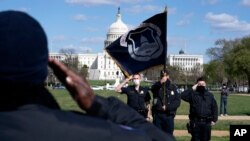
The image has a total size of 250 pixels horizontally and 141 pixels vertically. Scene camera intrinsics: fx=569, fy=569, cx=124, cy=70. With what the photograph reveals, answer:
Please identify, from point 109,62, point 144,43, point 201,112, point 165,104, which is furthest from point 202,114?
point 109,62

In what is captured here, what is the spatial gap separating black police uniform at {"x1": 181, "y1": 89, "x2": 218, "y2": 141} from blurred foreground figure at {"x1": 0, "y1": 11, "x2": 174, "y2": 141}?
10581 mm

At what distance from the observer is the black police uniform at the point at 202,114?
40.1 ft

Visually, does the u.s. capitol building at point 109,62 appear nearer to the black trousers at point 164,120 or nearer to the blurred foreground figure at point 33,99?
the black trousers at point 164,120

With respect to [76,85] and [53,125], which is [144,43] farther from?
[53,125]

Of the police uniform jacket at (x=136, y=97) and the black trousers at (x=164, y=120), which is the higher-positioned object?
the police uniform jacket at (x=136, y=97)

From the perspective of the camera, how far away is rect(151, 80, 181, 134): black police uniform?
13547mm

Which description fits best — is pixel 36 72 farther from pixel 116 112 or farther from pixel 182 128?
pixel 182 128

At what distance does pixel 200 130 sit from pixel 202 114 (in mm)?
396

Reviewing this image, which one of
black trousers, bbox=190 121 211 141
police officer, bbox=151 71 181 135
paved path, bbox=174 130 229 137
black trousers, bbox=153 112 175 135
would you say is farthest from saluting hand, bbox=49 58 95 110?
paved path, bbox=174 130 229 137

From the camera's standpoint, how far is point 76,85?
176 cm

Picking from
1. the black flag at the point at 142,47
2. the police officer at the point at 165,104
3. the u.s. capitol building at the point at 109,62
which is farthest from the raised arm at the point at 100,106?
the u.s. capitol building at the point at 109,62

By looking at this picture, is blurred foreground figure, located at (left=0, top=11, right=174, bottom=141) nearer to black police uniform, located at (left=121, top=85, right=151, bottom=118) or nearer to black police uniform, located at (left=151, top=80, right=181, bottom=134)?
black police uniform, located at (left=151, top=80, right=181, bottom=134)

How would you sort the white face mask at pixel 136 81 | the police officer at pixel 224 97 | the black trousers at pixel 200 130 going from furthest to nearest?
the police officer at pixel 224 97
the white face mask at pixel 136 81
the black trousers at pixel 200 130

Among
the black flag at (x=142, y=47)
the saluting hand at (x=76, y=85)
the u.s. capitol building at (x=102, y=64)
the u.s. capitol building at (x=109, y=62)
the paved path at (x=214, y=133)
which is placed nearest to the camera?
the saluting hand at (x=76, y=85)
